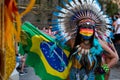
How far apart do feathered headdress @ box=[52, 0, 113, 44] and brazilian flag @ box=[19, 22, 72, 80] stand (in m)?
0.13

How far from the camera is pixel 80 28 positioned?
4.52m

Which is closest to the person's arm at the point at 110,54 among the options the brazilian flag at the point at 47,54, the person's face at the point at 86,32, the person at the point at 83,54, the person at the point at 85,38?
the person at the point at 85,38

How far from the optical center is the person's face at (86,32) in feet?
14.5

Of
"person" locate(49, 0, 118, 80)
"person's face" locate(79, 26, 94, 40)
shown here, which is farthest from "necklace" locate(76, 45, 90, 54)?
"person's face" locate(79, 26, 94, 40)

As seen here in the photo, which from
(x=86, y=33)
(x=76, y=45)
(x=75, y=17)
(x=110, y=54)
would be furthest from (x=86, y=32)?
(x=110, y=54)

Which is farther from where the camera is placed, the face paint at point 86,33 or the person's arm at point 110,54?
the person's arm at point 110,54

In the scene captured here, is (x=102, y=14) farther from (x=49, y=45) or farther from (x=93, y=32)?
(x=49, y=45)

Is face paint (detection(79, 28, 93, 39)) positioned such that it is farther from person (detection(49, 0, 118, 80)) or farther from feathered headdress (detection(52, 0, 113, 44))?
feathered headdress (detection(52, 0, 113, 44))

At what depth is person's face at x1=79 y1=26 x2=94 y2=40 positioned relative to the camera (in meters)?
4.41

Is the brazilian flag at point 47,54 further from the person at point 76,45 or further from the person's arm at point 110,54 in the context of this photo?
the person's arm at point 110,54

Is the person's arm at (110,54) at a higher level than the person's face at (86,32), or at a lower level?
lower

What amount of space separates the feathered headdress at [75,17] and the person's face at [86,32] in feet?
0.42

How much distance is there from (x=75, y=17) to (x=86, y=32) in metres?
0.30

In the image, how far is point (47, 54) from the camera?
15.5 feet
